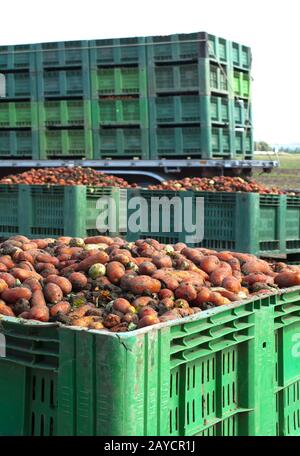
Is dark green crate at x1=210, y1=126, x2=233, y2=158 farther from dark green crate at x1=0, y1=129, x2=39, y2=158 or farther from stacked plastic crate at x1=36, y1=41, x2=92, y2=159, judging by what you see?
dark green crate at x1=0, y1=129, x2=39, y2=158

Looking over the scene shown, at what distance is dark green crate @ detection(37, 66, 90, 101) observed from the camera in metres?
15.9

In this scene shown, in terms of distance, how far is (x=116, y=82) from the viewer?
1571 cm

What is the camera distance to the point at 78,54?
15.8m

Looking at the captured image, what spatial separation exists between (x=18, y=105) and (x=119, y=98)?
106 inches

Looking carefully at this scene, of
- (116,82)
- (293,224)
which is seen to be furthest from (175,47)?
(293,224)

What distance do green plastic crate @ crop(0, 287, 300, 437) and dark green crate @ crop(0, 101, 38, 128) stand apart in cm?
1402

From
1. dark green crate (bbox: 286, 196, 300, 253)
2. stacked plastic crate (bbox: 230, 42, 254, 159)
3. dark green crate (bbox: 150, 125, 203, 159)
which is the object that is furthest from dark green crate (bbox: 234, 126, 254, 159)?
dark green crate (bbox: 286, 196, 300, 253)

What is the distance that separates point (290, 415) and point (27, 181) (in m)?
6.86

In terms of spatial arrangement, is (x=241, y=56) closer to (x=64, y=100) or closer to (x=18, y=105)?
(x=64, y=100)

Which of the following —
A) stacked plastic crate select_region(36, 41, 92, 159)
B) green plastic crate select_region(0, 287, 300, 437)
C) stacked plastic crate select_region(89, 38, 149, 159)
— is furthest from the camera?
Result: stacked plastic crate select_region(36, 41, 92, 159)
